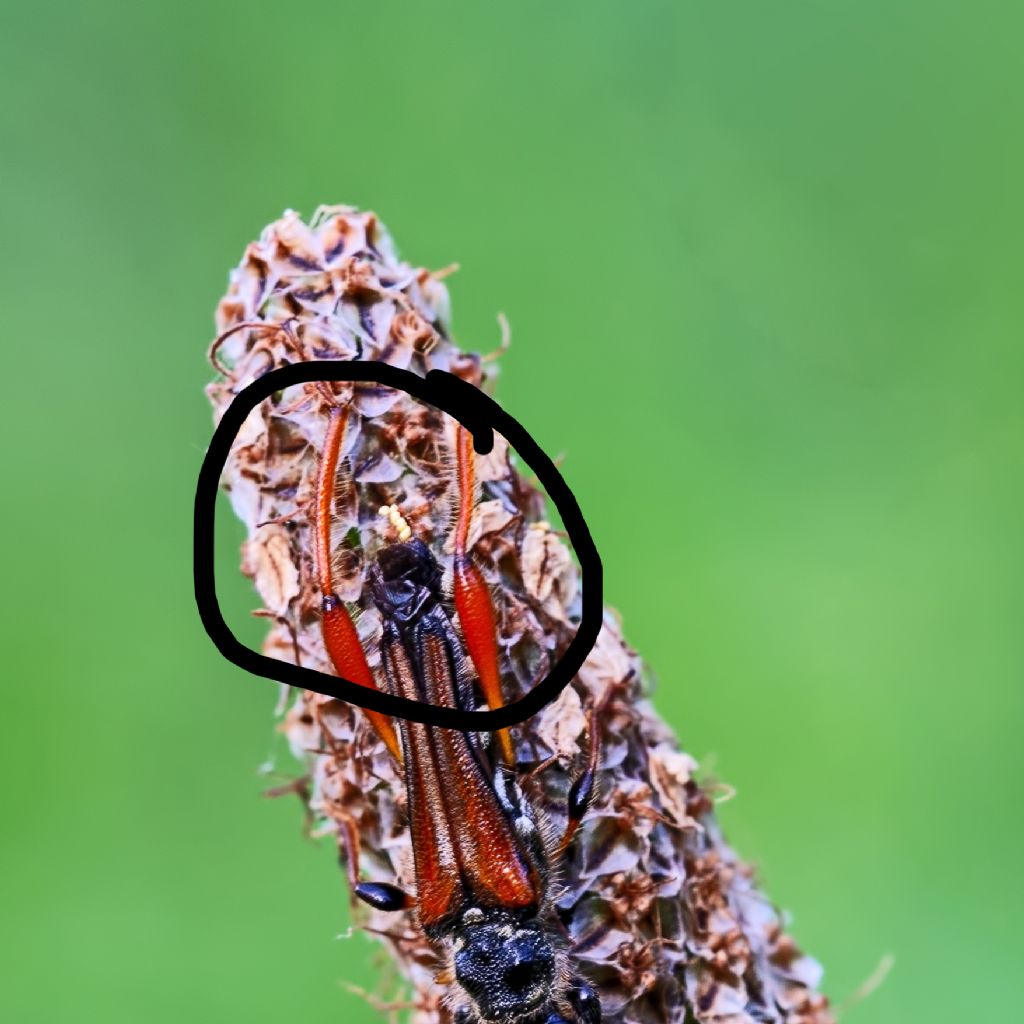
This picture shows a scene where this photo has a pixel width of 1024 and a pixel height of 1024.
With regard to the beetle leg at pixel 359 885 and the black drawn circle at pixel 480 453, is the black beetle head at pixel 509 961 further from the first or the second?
the black drawn circle at pixel 480 453

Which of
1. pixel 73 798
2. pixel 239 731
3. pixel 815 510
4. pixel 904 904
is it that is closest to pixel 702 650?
pixel 815 510

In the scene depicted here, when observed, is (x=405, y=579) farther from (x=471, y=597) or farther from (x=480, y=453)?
(x=480, y=453)

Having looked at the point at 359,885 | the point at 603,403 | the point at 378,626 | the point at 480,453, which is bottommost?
the point at 359,885

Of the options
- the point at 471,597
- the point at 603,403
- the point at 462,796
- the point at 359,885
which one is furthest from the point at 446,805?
the point at 603,403

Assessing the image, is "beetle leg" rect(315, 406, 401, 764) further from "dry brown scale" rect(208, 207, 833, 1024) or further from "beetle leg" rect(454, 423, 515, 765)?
"beetle leg" rect(454, 423, 515, 765)

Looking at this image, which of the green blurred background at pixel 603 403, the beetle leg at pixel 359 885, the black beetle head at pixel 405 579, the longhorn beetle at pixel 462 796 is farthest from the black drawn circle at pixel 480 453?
the green blurred background at pixel 603 403

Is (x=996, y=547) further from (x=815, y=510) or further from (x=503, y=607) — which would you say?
(x=503, y=607)

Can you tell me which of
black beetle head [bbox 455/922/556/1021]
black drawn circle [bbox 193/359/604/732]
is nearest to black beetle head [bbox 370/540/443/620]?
black drawn circle [bbox 193/359/604/732]
